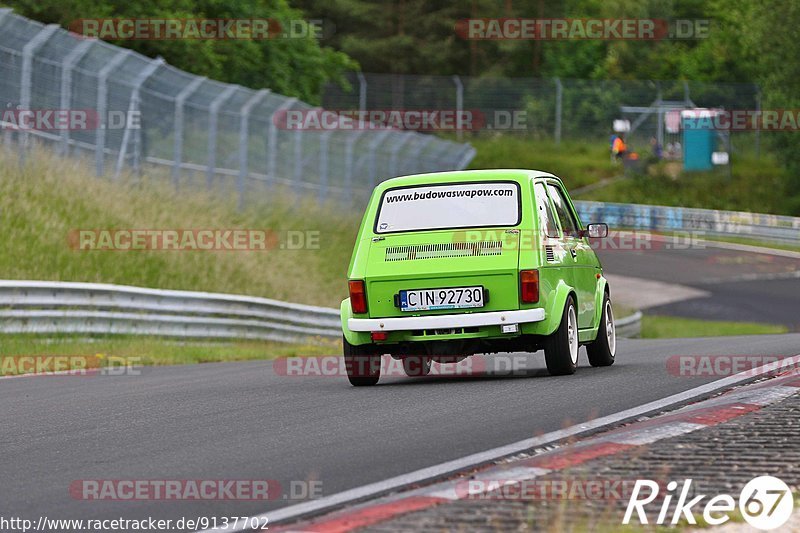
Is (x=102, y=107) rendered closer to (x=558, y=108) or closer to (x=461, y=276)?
(x=461, y=276)

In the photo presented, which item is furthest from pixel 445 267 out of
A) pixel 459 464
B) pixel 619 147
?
pixel 619 147

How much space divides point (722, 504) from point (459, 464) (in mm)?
1537

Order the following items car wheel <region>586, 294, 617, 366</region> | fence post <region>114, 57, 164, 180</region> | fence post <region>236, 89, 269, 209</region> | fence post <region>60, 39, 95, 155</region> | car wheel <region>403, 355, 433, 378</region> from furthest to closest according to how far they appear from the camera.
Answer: fence post <region>236, 89, 269, 209</region>
fence post <region>114, 57, 164, 180</region>
fence post <region>60, 39, 95, 155</region>
car wheel <region>403, 355, 433, 378</region>
car wheel <region>586, 294, 617, 366</region>

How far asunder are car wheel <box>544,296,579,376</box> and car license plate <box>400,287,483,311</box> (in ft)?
2.20

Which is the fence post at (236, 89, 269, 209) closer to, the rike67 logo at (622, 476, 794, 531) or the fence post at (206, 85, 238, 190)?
the fence post at (206, 85, 238, 190)

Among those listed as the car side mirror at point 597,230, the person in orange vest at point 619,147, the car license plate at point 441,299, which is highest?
the person in orange vest at point 619,147

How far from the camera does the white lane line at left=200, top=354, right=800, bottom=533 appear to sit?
581cm

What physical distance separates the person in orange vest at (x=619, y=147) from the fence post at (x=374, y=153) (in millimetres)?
29051

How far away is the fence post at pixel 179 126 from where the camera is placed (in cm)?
2638

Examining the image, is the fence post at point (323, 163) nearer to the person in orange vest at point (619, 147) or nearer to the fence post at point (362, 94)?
the fence post at point (362, 94)

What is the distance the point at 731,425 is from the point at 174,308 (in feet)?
44.1

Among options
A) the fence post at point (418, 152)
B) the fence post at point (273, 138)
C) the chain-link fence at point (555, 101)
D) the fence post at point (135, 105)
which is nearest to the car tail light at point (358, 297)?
the fence post at point (135, 105)

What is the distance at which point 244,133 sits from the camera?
93.0ft

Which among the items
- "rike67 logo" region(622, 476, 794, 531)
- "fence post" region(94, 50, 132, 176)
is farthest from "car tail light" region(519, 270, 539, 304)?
"fence post" region(94, 50, 132, 176)
